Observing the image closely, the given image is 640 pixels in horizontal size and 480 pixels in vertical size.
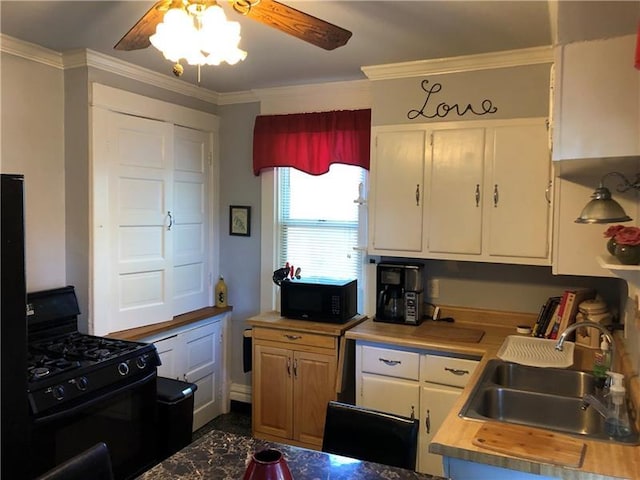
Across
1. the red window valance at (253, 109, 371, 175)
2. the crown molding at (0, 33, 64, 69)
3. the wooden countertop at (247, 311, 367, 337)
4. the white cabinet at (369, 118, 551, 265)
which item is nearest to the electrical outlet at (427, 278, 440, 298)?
the white cabinet at (369, 118, 551, 265)

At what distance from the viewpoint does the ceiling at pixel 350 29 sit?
2213mm

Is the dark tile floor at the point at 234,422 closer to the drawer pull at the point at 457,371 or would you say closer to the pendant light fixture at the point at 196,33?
the drawer pull at the point at 457,371

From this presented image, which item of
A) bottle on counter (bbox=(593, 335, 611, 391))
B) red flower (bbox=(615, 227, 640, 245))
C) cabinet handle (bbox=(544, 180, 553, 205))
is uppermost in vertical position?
cabinet handle (bbox=(544, 180, 553, 205))

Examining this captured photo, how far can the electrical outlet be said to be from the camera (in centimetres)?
336

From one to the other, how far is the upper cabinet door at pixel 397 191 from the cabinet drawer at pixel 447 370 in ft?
2.16

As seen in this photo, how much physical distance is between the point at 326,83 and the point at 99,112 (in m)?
1.44

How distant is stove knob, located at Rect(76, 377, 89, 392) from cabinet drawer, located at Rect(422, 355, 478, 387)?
168 cm

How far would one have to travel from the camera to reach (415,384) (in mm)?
2912

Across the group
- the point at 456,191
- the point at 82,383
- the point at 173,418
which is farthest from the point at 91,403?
the point at 456,191

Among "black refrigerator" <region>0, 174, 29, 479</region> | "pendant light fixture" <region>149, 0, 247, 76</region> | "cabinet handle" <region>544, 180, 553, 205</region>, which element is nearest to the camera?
"pendant light fixture" <region>149, 0, 247, 76</region>

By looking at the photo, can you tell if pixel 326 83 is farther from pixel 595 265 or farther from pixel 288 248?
pixel 595 265

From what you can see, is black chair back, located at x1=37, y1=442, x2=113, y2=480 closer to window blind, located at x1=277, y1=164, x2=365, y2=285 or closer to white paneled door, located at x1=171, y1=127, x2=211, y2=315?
white paneled door, located at x1=171, y1=127, x2=211, y2=315

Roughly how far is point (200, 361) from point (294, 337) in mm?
844

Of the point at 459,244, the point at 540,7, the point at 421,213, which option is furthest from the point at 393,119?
the point at 540,7
